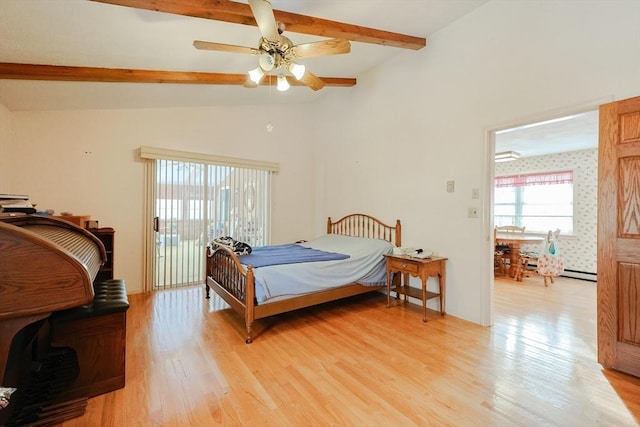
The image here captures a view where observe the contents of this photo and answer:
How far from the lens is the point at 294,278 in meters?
3.06

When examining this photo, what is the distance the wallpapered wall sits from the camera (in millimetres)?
5539

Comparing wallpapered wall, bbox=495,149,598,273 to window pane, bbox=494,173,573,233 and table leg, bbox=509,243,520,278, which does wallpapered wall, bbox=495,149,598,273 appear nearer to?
window pane, bbox=494,173,573,233

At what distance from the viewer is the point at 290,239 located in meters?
5.80

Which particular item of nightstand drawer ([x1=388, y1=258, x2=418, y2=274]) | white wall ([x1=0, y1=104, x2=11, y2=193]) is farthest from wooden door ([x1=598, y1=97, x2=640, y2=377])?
white wall ([x1=0, y1=104, x2=11, y2=193])

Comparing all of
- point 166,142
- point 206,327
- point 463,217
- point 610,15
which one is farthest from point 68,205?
point 610,15

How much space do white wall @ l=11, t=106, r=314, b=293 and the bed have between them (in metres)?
1.41

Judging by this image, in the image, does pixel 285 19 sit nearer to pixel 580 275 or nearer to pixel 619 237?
pixel 619 237

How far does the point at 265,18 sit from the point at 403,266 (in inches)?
113

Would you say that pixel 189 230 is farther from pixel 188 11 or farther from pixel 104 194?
pixel 188 11

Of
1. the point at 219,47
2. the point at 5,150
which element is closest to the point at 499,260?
the point at 219,47

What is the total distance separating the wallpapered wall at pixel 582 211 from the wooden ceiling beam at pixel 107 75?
21.2ft

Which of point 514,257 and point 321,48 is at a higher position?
point 321,48

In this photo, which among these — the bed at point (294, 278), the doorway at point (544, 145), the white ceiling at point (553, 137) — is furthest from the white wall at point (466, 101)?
the white ceiling at point (553, 137)

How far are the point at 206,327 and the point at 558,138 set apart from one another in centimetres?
610
